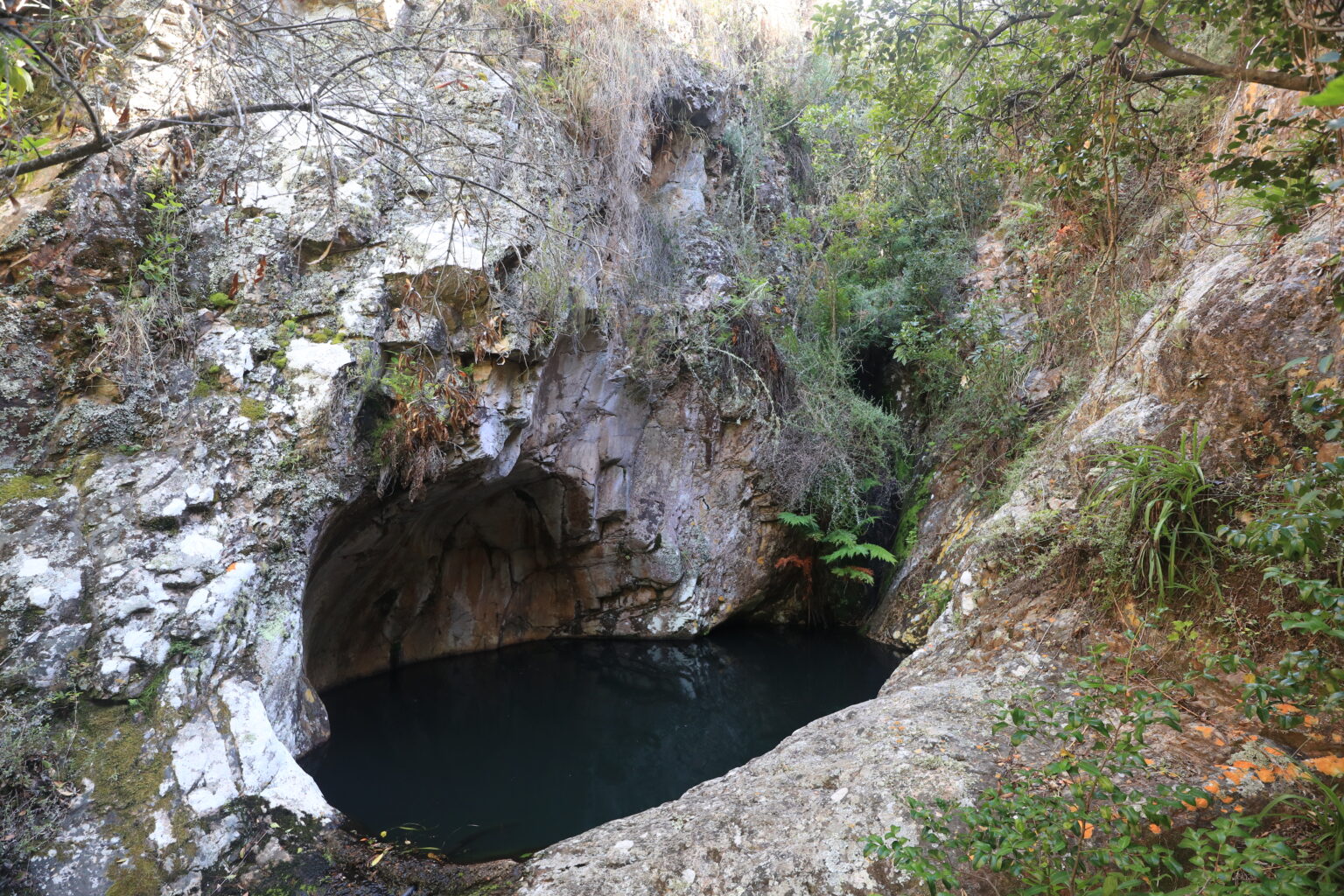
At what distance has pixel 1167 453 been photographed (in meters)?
3.57

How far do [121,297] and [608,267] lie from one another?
4.71m

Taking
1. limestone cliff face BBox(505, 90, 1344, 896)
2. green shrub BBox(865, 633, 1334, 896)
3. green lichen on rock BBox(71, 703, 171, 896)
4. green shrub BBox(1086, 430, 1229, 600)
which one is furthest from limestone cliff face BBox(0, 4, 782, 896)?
green shrub BBox(1086, 430, 1229, 600)

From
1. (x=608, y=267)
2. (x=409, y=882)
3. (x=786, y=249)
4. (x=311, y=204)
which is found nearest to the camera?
(x=409, y=882)

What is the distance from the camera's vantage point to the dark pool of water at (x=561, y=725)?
534cm

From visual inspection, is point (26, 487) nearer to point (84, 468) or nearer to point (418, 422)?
point (84, 468)

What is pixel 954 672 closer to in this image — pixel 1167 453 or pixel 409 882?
pixel 1167 453

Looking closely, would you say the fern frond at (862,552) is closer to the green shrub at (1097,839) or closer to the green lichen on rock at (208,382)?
the green shrub at (1097,839)

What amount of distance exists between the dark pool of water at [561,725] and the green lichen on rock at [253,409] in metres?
2.78

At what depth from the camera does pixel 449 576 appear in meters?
8.71

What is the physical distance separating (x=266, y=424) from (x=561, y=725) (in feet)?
13.5

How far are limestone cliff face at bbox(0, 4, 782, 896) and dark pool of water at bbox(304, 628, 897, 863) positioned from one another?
3.24 ft

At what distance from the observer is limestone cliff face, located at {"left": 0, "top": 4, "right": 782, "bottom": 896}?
3.36 metres

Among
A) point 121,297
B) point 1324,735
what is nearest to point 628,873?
point 1324,735

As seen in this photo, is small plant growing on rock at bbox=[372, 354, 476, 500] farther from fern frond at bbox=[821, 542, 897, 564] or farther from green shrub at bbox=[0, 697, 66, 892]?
fern frond at bbox=[821, 542, 897, 564]
